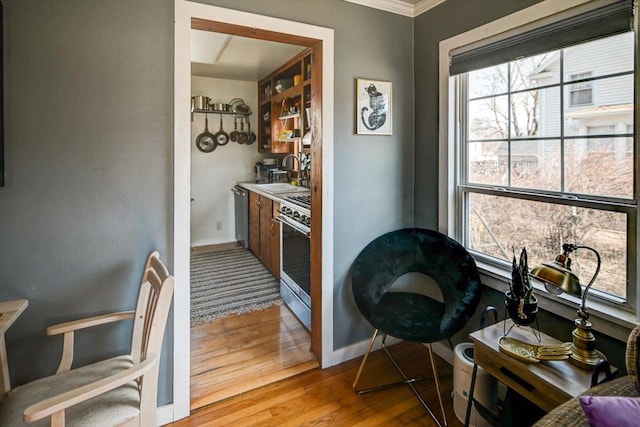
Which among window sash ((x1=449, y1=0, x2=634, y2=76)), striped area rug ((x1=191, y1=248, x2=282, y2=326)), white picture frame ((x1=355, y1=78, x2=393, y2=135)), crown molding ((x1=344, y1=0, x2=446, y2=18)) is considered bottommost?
striped area rug ((x1=191, y1=248, x2=282, y2=326))

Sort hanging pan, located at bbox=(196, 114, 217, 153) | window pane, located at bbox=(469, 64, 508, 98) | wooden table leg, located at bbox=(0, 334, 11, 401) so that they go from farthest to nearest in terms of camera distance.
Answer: hanging pan, located at bbox=(196, 114, 217, 153), window pane, located at bbox=(469, 64, 508, 98), wooden table leg, located at bbox=(0, 334, 11, 401)

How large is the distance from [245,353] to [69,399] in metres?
1.45

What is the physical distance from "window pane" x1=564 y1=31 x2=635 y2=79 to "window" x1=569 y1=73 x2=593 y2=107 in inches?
1.0

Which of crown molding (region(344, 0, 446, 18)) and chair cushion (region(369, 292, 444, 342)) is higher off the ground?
crown molding (region(344, 0, 446, 18))

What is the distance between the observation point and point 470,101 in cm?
216

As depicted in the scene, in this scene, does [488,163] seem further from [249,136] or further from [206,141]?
[206,141]

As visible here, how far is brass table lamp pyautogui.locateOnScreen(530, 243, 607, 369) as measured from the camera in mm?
1266

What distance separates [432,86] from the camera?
2291 millimetres

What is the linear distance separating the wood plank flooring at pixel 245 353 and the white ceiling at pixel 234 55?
7.94 feet

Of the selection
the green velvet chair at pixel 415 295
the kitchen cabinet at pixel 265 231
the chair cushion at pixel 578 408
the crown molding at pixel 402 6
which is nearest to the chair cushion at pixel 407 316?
the green velvet chair at pixel 415 295

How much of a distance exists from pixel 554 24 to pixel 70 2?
7.22 feet

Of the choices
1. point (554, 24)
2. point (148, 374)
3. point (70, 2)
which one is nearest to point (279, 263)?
point (148, 374)

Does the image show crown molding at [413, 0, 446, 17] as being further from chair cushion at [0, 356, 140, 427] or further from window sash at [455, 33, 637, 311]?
chair cushion at [0, 356, 140, 427]

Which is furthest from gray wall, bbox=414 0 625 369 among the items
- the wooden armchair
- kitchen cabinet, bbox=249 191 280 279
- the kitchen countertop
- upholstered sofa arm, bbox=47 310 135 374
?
upholstered sofa arm, bbox=47 310 135 374
